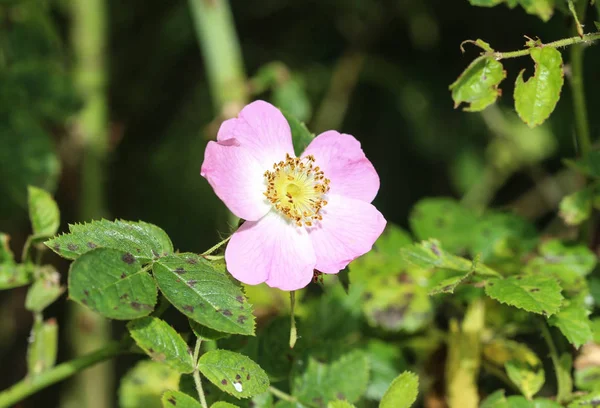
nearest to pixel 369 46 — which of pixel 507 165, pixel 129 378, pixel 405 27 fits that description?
pixel 405 27

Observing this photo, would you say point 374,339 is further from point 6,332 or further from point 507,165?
point 6,332

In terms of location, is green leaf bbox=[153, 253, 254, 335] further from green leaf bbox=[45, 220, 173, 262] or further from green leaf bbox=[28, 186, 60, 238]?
green leaf bbox=[28, 186, 60, 238]

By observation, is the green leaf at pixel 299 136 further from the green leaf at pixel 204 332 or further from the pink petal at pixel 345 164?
the green leaf at pixel 204 332

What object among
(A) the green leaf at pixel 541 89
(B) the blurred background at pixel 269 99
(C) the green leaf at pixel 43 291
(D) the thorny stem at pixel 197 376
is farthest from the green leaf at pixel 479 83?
(B) the blurred background at pixel 269 99

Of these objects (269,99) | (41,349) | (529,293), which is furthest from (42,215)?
(269,99)

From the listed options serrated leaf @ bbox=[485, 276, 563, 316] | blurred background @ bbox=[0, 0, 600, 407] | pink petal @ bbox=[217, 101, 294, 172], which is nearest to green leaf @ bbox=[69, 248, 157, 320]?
pink petal @ bbox=[217, 101, 294, 172]

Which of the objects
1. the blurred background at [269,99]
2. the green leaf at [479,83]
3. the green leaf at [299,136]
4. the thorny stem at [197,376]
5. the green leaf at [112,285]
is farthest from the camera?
the blurred background at [269,99]
